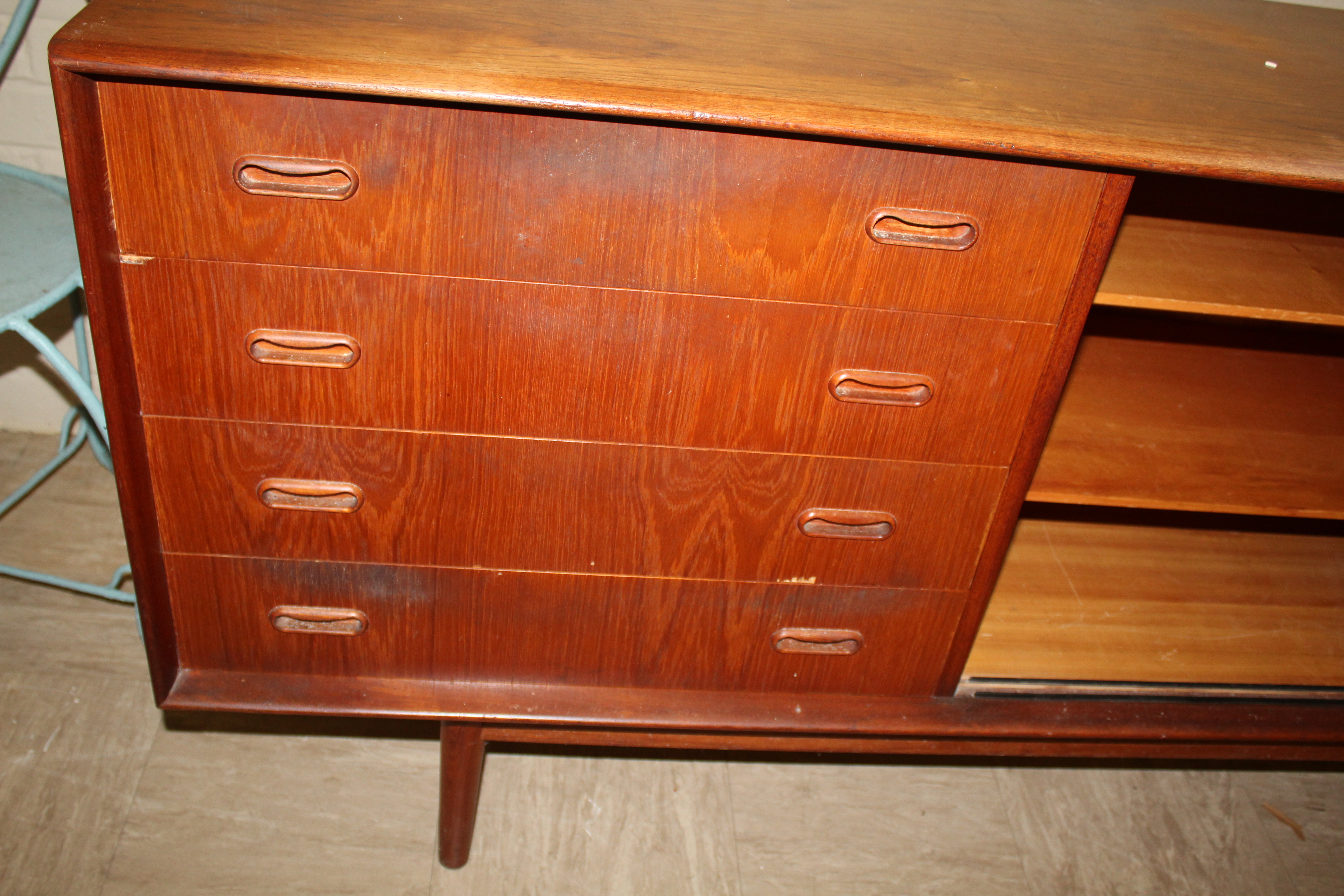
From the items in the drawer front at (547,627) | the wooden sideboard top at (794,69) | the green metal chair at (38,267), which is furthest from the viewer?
the green metal chair at (38,267)

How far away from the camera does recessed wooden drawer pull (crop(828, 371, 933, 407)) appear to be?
1.08m

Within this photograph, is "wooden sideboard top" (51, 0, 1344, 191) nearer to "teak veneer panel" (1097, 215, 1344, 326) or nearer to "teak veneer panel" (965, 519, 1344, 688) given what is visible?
"teak veneer panel" (1097, 215, 1344, 326)

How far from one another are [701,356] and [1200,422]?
0.76m

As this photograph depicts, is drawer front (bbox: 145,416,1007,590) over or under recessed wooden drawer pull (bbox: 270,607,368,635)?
over

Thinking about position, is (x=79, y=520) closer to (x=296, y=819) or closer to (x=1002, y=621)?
(x=296, y=819)

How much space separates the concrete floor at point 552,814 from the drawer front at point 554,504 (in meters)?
0.50

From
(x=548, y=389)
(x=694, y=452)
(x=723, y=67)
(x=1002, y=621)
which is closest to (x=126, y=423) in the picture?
(x=548, y=389)

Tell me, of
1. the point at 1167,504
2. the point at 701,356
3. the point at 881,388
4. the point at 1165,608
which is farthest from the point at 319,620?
the point at 1165,608

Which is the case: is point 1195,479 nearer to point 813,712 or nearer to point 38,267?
point 813,712

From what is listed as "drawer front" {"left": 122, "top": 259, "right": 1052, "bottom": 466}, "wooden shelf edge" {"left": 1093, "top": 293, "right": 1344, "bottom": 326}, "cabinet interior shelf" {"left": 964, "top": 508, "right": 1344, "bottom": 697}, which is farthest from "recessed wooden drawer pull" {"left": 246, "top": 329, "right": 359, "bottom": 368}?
"cabinet interior shelf" {"left": 964, "top": 508, "right": 1344, "bottom": 697}

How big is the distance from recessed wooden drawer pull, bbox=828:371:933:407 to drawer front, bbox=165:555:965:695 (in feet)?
0.87

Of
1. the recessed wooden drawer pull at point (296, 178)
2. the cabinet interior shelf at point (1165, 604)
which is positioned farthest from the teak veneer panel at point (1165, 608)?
the recessed wooden drawer pull at point (296, 178)

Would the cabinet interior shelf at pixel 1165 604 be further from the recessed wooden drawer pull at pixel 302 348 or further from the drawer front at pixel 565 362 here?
the recessed wooden drawer pull at pixel 302 348

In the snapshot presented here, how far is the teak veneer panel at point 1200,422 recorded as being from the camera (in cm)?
128
